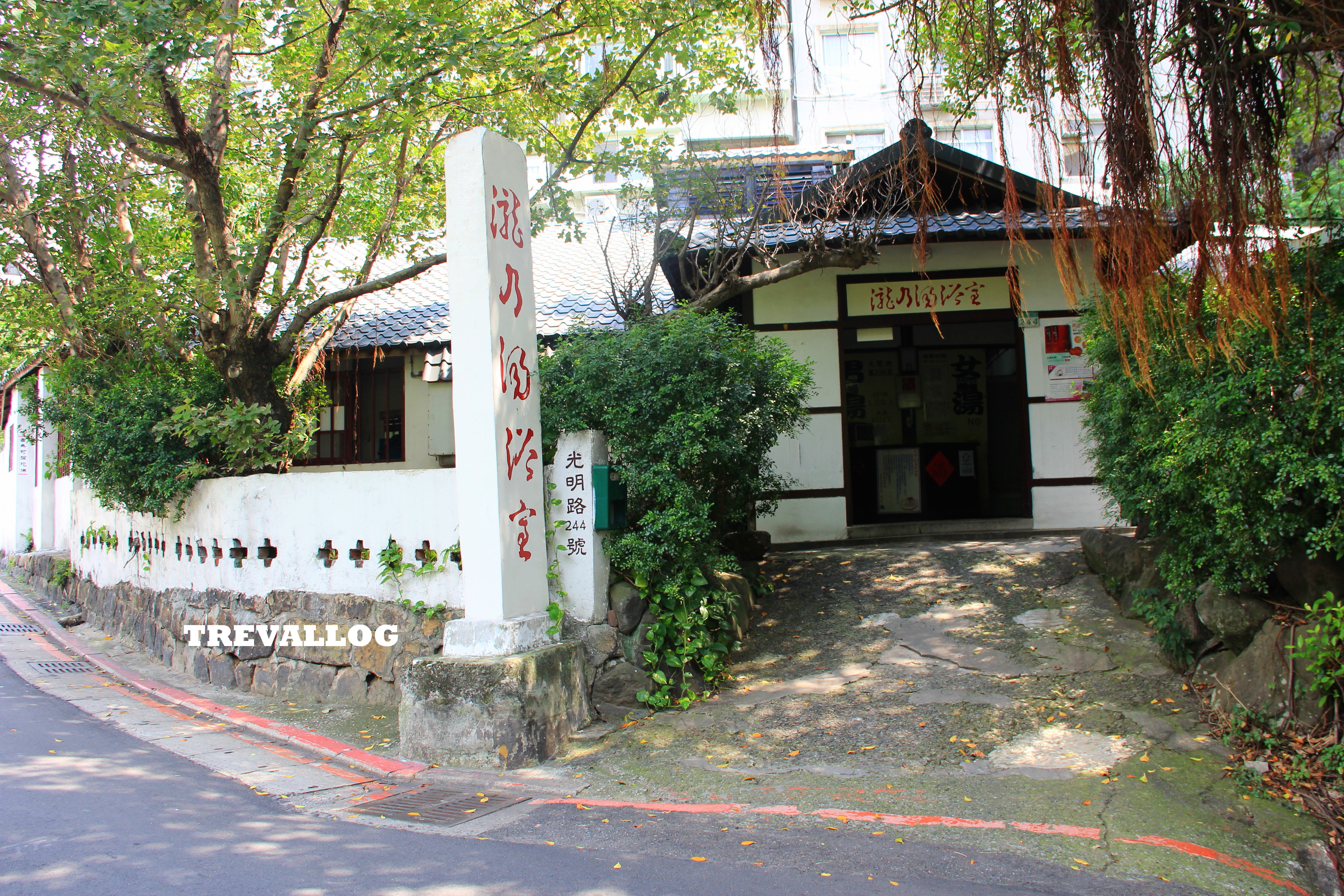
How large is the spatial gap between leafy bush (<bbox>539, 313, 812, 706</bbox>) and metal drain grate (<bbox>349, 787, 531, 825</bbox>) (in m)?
1.57

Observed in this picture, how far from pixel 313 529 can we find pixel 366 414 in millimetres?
5276

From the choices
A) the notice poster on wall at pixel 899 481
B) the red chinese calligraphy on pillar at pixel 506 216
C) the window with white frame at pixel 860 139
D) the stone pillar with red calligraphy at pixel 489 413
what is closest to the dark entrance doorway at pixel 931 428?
the notice poster on wall at pixel 899 481

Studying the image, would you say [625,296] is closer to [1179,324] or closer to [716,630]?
[716,630]

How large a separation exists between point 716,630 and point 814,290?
17.6 feet

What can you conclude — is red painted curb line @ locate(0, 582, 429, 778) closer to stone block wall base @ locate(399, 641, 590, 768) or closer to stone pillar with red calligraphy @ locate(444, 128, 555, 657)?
stone block wall base @ locate(399, 641, 590, 768)

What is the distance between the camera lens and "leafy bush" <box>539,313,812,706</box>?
6.20 metres

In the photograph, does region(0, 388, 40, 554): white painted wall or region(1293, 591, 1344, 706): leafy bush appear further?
region(0, 388, 40, 554): white painted wall

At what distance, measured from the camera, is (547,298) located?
527 inches

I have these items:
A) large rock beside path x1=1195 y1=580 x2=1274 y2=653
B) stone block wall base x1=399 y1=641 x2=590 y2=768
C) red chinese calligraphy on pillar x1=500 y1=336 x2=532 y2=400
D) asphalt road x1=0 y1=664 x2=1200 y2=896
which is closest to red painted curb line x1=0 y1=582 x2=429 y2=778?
stone block wall base x1=399 y1=641 x2=590 y2=768

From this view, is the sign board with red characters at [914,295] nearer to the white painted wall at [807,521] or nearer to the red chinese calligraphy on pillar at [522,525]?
the white painted wall at [807,521]

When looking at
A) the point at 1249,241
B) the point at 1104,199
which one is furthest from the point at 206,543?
the point at 1249,241

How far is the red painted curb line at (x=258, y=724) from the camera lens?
572cm

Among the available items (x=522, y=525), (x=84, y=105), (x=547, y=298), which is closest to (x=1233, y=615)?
(x=522, y=525)

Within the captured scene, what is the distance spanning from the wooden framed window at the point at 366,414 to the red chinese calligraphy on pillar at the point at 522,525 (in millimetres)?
7032
